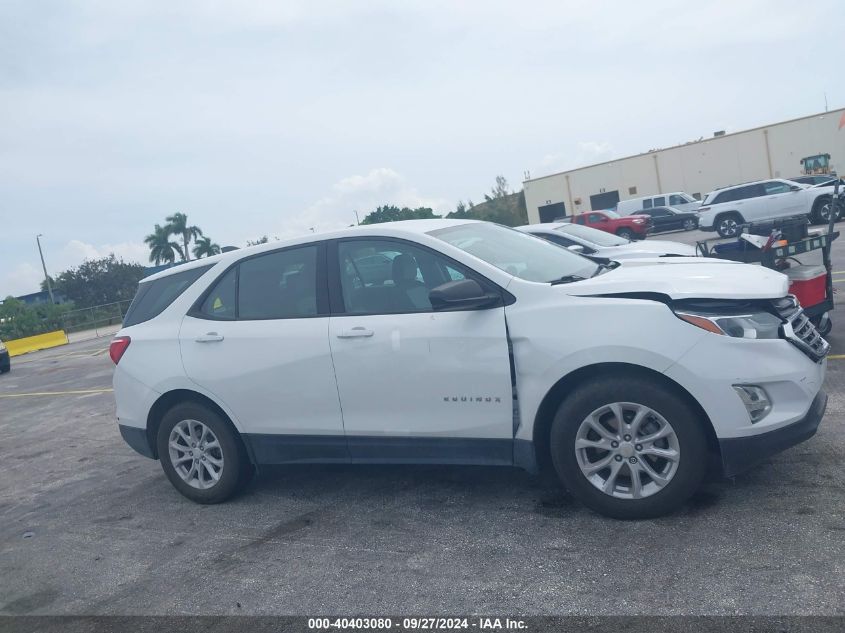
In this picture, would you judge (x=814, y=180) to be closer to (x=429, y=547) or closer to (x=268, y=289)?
(x=268, y=289)

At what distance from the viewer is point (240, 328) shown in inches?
211

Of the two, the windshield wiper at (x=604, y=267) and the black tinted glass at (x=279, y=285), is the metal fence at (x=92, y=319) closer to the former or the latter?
the black tinted glass at (x=279, y=285)

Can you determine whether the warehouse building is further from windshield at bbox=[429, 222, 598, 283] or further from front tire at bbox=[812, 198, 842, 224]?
windshield at bbox=[429, 222, 598, 283]

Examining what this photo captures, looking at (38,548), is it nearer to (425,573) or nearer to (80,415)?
(425,573)

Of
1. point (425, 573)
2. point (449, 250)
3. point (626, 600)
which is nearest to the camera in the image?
point (626, 600)

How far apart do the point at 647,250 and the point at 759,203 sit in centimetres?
Result: 1672

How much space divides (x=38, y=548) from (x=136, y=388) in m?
1.24

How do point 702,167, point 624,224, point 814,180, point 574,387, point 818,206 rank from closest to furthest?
point 574,387 → point 818,206 → point 814,180 → point 624,224 → point 702,167

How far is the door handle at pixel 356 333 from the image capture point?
4.80 m

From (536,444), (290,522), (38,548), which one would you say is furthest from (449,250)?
(38,548)

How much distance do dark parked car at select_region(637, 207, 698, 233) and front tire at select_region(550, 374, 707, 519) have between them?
30.8m

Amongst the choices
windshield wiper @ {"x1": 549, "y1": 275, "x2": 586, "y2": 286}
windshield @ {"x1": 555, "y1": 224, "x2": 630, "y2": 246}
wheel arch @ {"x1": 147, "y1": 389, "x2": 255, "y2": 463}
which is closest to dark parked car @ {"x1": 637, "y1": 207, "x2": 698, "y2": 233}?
windshield @ {"x1": 555, "y1": 224, "x2": 630, "y2": 246}

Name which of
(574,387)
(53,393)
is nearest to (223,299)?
(574,387)

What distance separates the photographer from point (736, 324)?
4035 millimetres
